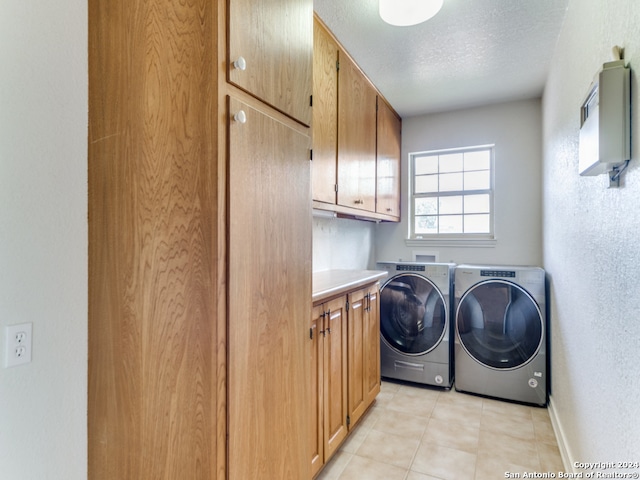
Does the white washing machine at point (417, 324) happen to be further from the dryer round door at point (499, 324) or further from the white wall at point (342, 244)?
the white wall at point (342, 244)

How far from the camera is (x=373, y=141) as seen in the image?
2.91m

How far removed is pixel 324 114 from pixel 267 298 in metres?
1.31

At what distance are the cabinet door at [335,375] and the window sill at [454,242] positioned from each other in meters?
1.88

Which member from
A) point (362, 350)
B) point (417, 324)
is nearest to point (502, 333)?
point (417, 324)

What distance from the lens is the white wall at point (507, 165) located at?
3.22 m

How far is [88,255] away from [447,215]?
3.26m

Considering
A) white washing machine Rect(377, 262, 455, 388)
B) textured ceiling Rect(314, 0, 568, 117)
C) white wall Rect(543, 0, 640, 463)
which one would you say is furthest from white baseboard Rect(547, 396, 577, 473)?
textured ceiling Rect(314, 0, 568, 117)

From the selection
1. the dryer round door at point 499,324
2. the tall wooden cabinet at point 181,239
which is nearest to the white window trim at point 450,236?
the dryer round door at point 499,324

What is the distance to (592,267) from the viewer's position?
1438 mm

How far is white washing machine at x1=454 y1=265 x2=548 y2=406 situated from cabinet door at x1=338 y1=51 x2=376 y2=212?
1.09 metres

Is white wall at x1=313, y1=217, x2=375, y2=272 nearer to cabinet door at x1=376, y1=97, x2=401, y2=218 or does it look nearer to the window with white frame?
cabinet door at x1=376, y1=97, x2=401, y2=218
